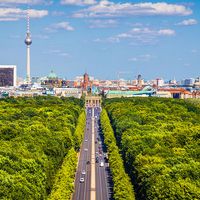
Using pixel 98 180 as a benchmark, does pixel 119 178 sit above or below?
above

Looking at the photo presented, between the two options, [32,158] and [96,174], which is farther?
[96,174]

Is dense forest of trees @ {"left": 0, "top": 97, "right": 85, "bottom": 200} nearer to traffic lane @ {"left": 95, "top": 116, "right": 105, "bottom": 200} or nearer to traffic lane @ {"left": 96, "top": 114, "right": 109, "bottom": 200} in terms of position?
traffic lane @ {"left": 95, "top": 116, "right": 105, "bottom": 200}

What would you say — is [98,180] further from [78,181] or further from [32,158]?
[32,158]

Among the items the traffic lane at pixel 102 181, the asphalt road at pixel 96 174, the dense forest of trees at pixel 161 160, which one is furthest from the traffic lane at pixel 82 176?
the dense forest of trees at pixel 161 160

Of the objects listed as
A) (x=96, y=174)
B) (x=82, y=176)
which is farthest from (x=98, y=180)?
(x=96, y=174)

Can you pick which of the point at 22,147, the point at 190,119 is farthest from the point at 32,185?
the point at 190,119

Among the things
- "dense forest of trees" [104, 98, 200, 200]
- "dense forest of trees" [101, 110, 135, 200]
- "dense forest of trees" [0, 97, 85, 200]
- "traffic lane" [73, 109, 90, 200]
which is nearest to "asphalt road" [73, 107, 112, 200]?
"traffic lane" [73, 109, 90, 200]

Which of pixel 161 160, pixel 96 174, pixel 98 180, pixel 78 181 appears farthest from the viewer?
pixel 96 174

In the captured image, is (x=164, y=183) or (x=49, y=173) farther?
(x=49, y=173)

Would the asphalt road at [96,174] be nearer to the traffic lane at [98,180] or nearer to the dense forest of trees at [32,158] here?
the traffic lane at [98,180]

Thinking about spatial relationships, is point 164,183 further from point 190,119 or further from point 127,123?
point 190,119

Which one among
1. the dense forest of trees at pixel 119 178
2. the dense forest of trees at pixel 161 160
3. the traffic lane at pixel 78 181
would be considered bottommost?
the traffic lane at pixel 78 181
